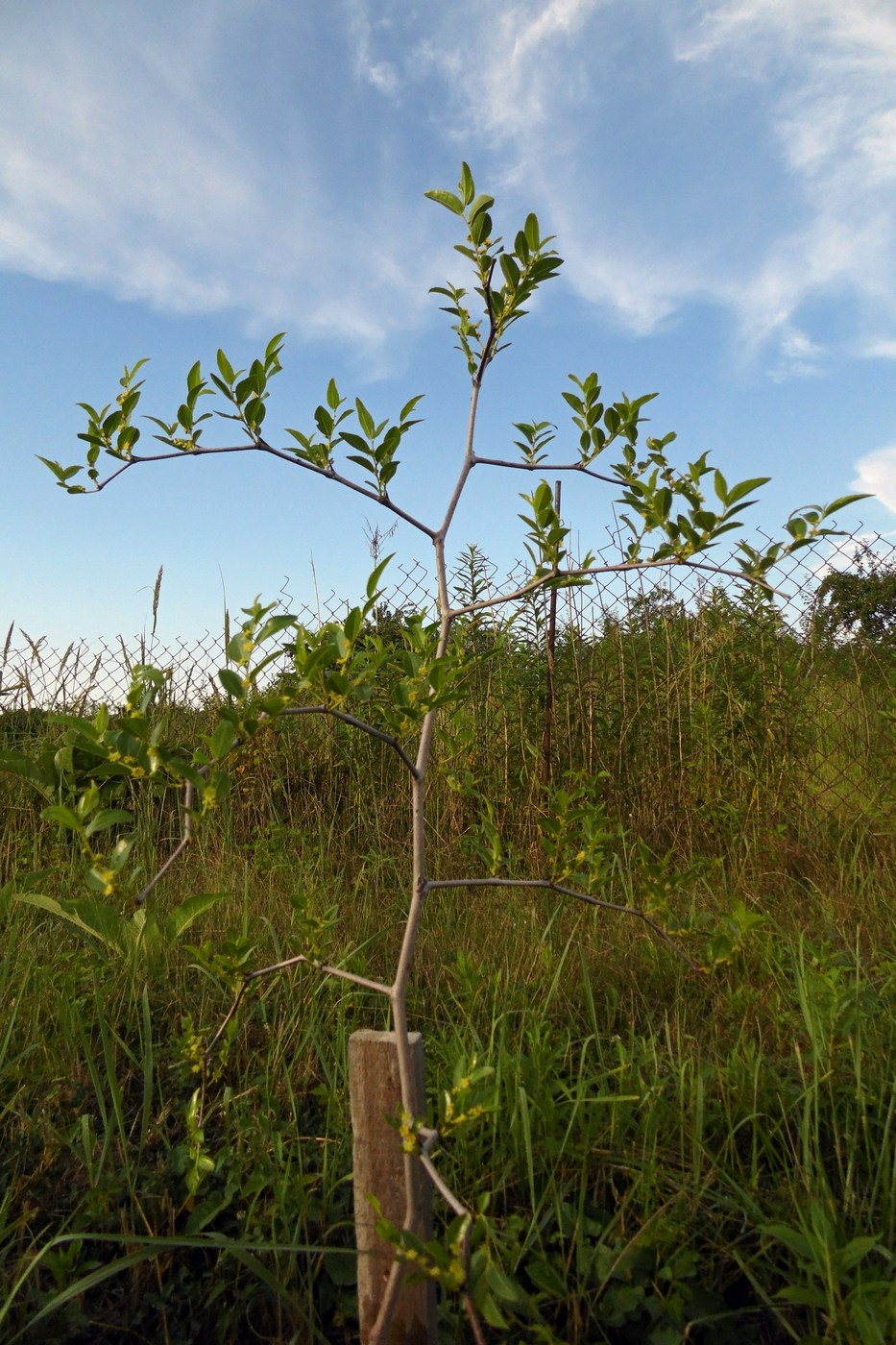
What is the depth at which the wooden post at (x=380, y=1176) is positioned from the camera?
3.88 ft

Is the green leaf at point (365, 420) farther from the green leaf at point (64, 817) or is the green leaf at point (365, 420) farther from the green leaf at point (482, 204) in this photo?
the green leaf at point (64, 817)

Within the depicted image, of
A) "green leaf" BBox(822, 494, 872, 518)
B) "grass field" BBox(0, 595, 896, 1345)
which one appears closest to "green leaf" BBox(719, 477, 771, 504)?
"green leaf" BBox(822, 494, 872, 518)

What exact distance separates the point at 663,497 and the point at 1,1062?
1876 millimetres

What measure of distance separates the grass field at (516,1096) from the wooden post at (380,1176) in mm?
63

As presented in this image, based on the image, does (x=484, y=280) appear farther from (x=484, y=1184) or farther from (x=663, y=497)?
(x=484, y=1184)

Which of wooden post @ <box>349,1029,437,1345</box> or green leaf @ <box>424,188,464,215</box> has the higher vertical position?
green leaf @ <box>424,188,464,215</box>

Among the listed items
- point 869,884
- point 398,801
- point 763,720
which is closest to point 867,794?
point 763,720

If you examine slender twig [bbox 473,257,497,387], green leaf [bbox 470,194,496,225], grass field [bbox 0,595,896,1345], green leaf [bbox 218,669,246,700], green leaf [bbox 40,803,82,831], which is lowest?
grass field [bbox 0,595,896,1345]

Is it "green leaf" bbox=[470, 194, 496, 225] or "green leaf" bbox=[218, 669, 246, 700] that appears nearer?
"green leaf" bbox=[218, 669, 246, 700]

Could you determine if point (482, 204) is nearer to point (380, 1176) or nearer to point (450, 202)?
point (450, 202)

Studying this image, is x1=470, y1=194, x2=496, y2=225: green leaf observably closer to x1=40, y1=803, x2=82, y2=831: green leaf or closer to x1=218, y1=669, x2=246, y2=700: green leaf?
x1=218, y1=669, x2=246, y2=700: green leaf

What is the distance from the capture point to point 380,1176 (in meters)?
1.22

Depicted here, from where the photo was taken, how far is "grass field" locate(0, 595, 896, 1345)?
4.32 feet

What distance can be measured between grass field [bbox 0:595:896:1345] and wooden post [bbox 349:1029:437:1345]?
6 centimetres
